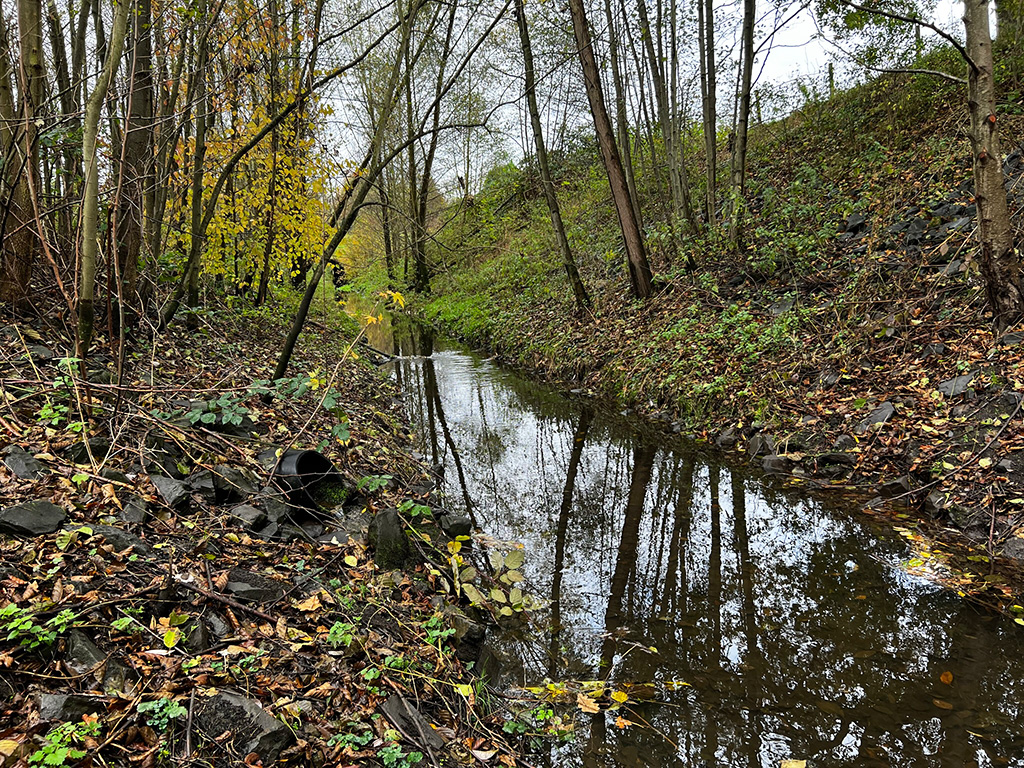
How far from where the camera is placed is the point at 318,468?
4199 mm

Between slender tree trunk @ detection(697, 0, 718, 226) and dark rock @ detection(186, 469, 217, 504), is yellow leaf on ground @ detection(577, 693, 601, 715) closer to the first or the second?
dark rock @ detection(186, 469, 217, 504)

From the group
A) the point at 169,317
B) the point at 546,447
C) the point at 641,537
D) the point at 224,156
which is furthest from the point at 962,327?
the point at 224,156

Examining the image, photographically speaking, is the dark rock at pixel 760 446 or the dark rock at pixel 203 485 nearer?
the dark rock at pixel 203 485

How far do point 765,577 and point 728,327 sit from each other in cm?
490

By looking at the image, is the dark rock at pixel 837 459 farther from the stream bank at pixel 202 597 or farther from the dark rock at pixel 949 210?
the dark rock at pixel 949 210

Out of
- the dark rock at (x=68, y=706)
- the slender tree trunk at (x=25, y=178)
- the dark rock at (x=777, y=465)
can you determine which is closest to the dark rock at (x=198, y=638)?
the dark rock at (x=68, y=706)

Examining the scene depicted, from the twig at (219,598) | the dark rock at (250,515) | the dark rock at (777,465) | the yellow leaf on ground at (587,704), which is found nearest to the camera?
the twig at (219,598)

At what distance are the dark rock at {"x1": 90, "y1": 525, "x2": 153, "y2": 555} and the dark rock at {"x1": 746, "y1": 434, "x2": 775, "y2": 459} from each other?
5.79 metres

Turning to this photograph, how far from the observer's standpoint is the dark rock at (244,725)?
6.68 feet

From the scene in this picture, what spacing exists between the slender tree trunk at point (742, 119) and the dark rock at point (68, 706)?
9.87 meters

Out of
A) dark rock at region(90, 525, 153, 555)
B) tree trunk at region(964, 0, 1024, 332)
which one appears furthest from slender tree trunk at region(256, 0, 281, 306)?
tree trunk at region(964, 0, 1024, 332)

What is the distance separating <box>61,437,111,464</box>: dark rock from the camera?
10.6 ft

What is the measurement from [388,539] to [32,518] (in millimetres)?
1876

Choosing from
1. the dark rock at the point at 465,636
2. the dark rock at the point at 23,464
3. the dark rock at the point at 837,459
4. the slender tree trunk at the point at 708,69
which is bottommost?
the dark rock at the point at 465,636
